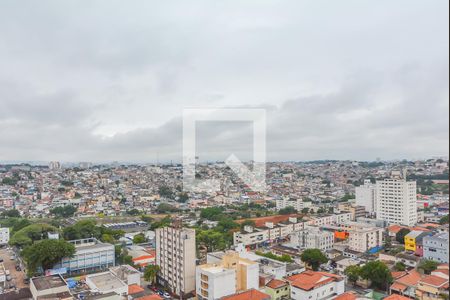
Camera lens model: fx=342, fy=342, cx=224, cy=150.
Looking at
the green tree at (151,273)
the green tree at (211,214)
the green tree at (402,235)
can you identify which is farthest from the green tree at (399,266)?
the green tree at (211,214)

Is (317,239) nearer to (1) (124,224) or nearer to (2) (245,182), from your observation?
(1) (124,224)

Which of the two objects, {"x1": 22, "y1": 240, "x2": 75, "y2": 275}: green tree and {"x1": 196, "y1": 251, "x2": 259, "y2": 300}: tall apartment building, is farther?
{"x1": 22, "y1": 240, "x2": 75, "y2": 275}: green tree

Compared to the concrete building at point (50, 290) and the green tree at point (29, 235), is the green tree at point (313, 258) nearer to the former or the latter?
the concrete building at point (50, 290)

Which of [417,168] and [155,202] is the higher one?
[417,168]

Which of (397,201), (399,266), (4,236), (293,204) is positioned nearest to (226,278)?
(399,266)

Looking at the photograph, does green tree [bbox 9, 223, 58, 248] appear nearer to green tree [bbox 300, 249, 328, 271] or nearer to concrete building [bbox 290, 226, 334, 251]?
concrete building [bbox 290, 226, 334, 251]

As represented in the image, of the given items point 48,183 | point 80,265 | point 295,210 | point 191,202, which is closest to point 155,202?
point 191,202

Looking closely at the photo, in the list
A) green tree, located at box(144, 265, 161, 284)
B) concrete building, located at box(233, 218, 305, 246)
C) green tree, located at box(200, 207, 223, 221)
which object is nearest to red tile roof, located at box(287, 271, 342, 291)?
green tree, located at box(144, 265, 161, 284)

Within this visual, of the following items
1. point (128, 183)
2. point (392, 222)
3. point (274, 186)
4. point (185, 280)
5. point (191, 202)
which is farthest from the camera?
point (128, 183)
